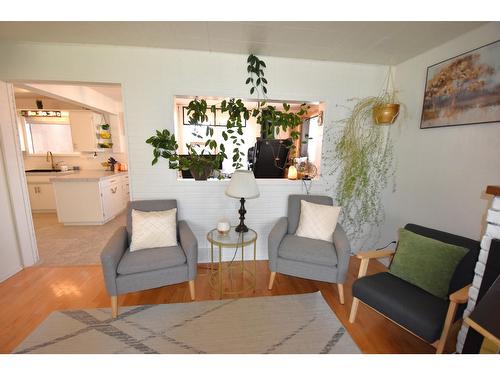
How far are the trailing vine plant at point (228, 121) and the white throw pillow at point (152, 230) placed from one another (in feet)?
1.89

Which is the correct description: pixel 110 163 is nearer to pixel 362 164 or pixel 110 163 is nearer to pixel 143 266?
pixel 143 266

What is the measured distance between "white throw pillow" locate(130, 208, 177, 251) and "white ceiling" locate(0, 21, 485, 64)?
5.21 ft

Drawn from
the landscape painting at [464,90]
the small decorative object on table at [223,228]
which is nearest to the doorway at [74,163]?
the small decorative object on table at [223,228]

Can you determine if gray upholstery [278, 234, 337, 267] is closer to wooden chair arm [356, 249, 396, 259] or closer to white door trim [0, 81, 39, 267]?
wooden chair arm [356, 249, 396, 259]

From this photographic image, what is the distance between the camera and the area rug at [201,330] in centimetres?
140

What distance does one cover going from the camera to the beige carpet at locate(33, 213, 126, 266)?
2510 mm

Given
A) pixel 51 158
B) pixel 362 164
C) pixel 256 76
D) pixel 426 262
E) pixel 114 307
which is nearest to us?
pixel 426 262

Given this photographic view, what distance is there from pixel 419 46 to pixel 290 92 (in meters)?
1.22

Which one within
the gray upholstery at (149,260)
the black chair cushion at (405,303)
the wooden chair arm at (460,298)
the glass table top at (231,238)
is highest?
the wooden chair arm at (460,298)

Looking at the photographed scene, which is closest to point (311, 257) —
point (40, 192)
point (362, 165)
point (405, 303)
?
point (405, 303)

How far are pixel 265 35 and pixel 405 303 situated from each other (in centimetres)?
227

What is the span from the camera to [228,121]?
2285mm

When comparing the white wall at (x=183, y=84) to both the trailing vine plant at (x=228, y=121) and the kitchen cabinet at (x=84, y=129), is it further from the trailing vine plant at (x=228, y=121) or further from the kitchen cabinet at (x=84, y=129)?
the kitchen cabinet at (x=84, y=129)

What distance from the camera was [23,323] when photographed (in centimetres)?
158
